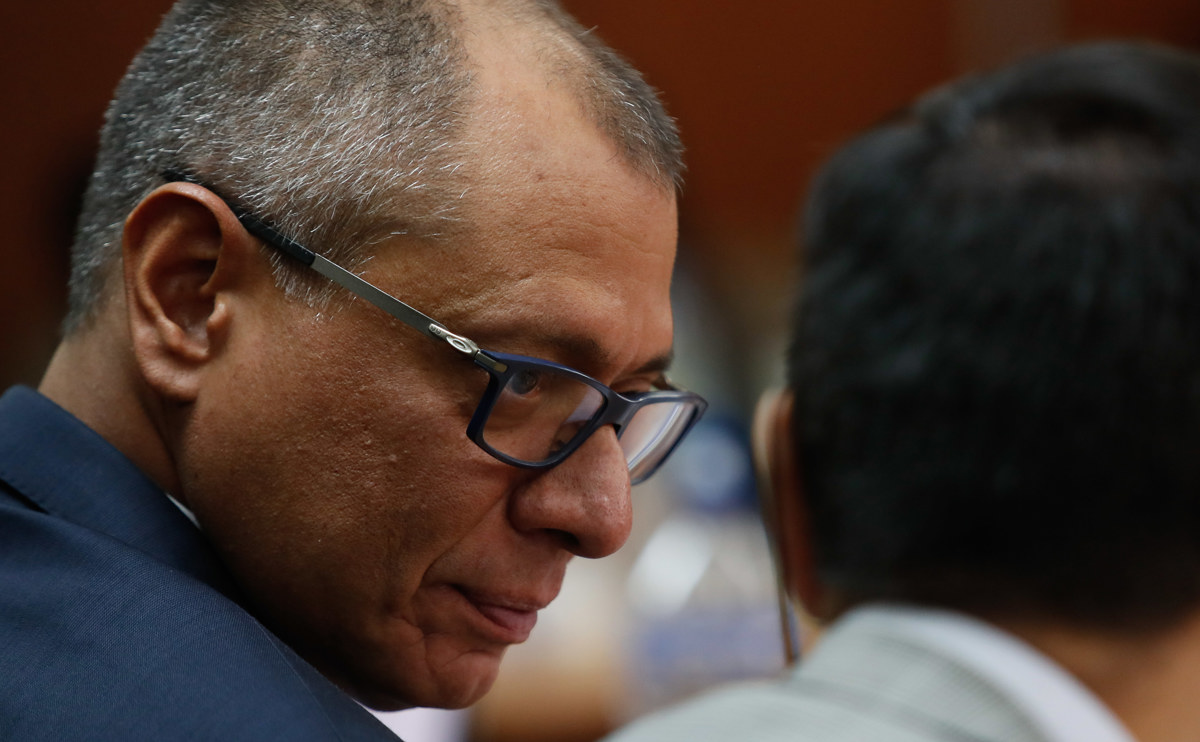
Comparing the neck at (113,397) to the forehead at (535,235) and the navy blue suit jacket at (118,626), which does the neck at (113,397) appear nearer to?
the navy blue suit jacket at (118,626)

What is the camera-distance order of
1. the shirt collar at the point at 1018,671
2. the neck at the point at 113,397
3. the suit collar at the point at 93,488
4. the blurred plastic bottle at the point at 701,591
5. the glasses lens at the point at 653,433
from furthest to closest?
1. the blurred plastic bottle at the point at 701,591
2. the glasses lens at the point at 653,433
3. the neck at the point at 113,397
4. the suit collar at the point at 93,488
5. the shirt collar at the point at 1018,671

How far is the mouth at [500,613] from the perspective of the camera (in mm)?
1267

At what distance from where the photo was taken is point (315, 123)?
1213 millimetres

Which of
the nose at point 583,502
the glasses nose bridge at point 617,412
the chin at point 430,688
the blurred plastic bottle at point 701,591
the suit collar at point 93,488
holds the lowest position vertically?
the blurred plastic bottle at point 701,591

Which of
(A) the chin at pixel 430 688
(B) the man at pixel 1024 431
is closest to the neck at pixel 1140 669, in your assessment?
(B) the man at pixel 1024 431

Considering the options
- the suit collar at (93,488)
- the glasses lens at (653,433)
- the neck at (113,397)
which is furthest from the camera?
the glasses lens at (653,433)

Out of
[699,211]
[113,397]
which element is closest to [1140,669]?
[113,397]

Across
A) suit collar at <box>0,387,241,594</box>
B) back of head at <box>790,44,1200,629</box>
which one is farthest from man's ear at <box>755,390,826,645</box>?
suit collar at <box>0,387,241,594</box>

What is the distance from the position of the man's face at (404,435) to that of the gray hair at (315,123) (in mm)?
54

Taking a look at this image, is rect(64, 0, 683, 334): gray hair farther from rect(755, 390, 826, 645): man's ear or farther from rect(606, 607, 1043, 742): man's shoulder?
rect(606, 607, 1043, 742): man's shoulder

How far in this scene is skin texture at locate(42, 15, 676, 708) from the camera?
3.88 feet

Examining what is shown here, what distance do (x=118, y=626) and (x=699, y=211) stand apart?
4.08m

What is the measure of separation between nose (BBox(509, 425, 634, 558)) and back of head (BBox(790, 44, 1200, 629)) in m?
0.48

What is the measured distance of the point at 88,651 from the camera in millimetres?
980
